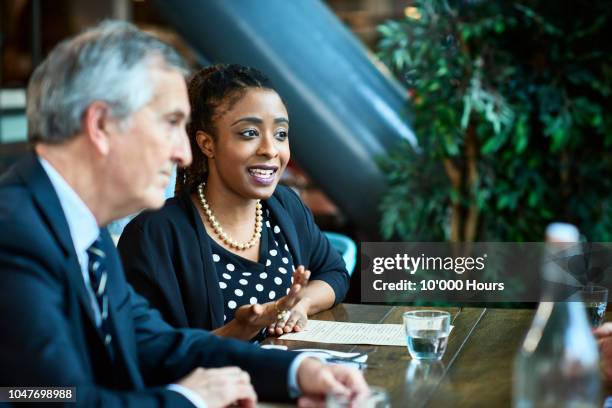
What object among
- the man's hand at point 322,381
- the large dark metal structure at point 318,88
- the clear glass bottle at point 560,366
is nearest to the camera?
the clear glass bottle at point 560,366

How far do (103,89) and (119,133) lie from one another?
0.07 metres

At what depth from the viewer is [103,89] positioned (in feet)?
4.76

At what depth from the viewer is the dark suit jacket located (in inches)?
54.1

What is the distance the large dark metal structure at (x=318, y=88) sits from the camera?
446cm

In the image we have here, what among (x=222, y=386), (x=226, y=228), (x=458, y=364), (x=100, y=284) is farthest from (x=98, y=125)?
(x=226, y=228)

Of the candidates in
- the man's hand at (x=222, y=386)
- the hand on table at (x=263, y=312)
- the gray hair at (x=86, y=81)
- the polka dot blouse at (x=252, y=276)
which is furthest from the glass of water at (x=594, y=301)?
the gray hair at (x=86, y=81)

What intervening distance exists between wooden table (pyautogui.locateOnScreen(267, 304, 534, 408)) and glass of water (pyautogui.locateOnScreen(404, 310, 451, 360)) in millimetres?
26

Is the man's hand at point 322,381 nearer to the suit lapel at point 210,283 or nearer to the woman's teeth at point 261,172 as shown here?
the suit lapel at point 210,283

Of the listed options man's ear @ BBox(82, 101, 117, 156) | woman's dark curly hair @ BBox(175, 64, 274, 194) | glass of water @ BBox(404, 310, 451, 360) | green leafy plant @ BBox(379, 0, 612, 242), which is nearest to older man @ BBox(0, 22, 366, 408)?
man's ear @ BBox(82, 101, 117, 156)

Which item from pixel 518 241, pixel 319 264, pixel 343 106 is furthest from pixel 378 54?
pixel 319 264

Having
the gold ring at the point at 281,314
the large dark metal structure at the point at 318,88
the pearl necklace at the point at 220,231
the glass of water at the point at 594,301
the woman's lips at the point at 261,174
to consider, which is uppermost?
the large dark metal structure at the point at 318,88

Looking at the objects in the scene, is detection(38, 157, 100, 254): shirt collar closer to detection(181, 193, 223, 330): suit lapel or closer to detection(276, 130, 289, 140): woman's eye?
detection(181, 193, 223, 330): suit lapel

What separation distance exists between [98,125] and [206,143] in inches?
39.1

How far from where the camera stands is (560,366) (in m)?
1.12
